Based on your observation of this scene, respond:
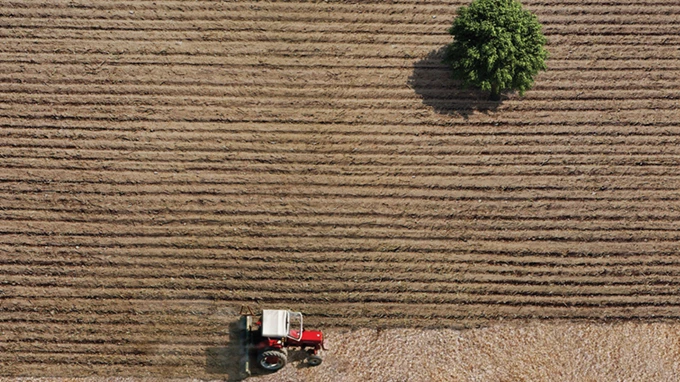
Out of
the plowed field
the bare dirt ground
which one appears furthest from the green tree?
the bare dirt ground

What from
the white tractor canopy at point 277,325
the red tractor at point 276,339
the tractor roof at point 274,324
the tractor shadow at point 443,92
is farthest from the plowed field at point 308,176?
the tractor roof at point 274,324

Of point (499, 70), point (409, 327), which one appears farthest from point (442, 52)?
point (409, 327)

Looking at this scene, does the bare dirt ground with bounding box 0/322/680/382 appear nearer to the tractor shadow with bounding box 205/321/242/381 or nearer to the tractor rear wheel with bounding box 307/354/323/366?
the tractor shadow with bounding box 205/321/242/381

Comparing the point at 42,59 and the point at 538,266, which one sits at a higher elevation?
the point at 42,59

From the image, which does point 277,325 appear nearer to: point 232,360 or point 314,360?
point 314,360

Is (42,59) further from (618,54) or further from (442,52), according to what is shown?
(618,54)

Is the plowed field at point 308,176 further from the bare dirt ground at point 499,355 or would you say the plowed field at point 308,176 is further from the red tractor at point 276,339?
the red tractor at point 276,339
